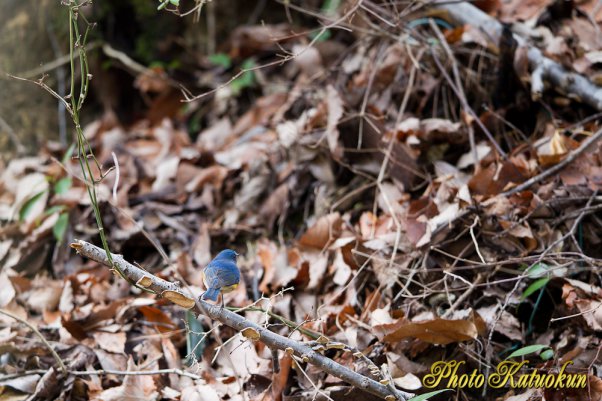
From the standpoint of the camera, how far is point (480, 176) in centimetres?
257

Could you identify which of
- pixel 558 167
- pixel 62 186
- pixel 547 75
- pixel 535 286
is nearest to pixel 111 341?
pixel 62 186

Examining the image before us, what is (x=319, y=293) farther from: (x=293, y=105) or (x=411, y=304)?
(x=293, y=105)

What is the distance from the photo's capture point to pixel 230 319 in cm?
181

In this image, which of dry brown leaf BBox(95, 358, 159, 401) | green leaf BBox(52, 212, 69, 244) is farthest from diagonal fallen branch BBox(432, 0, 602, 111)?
green leaf BBox(52, 212, 69, 244)

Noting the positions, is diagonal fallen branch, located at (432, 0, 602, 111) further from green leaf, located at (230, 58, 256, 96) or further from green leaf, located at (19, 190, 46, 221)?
green leaf, located at (19, 190, 46, 221)

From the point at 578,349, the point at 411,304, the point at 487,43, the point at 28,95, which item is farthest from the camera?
the point at 28,95

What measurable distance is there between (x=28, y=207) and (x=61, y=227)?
266 millimetres

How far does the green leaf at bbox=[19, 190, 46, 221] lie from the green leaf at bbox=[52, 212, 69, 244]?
17 cm

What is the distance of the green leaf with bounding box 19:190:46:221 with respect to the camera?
3.20 meters

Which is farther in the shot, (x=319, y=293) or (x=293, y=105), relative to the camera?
(x=293, y=105)

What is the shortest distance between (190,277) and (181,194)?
688mm

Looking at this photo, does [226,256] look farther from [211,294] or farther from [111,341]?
[111,341]

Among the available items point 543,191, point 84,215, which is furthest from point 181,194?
point 543,191

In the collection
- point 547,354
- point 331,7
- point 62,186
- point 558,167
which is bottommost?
point 547,354
